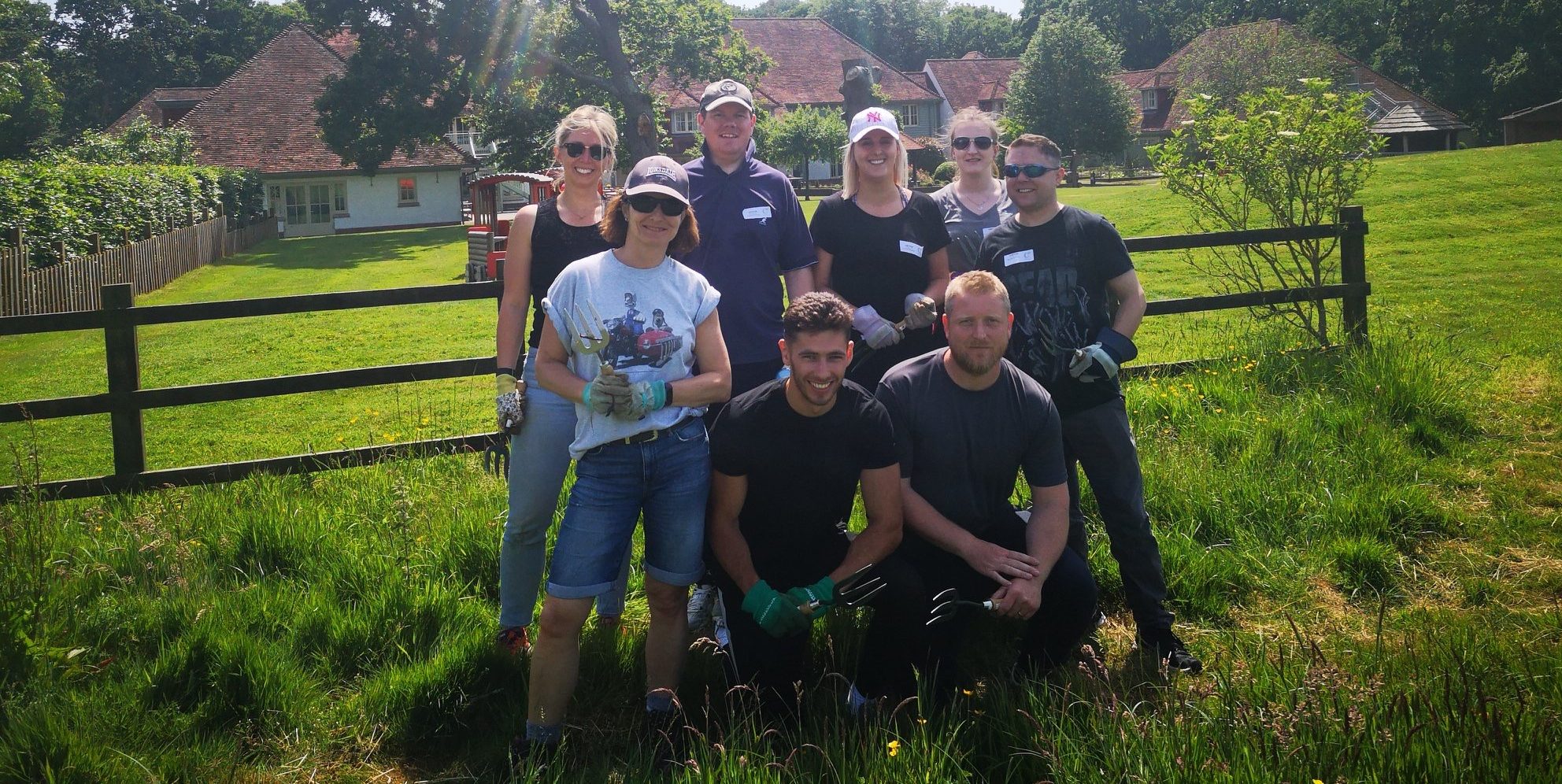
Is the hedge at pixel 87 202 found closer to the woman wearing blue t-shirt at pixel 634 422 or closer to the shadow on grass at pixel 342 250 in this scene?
the shadow on grass at pixel 342 250

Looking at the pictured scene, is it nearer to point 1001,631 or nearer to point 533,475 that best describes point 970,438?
point 1001,631

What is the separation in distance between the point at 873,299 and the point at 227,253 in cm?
3206

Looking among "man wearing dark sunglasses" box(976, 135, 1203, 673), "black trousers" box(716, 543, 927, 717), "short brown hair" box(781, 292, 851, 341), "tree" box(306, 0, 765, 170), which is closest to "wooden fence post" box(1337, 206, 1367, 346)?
"man wearing dark sunglasses" box(976, 135, 1203, 673)

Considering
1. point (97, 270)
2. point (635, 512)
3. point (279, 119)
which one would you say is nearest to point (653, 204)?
point (635, 512)

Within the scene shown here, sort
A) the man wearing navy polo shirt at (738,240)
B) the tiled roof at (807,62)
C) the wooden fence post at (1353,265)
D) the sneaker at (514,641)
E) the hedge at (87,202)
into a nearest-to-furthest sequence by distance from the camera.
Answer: the sneaker at (514,641)
the man wearing navy polo shirt at (738,240)
the wooden fence post at (1353,265)
the hedge at (87,202)
the tiled roof at (807,62)

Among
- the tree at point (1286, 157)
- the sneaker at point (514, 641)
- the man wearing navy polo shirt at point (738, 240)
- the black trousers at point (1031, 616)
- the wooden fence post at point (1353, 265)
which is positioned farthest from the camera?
the tree at point (1286, 157)

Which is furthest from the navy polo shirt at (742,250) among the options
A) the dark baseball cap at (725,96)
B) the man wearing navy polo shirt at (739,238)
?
the dark baseball cap at (725,96)

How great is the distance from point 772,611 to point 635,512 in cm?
57

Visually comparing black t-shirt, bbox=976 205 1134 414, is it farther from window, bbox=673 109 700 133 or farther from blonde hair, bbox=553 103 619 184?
window, bbox=673 109 700 133

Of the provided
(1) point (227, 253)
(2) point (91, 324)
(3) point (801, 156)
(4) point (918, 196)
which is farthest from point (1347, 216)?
(3) point (801, 156)

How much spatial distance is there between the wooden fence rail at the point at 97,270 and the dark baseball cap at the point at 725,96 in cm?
790

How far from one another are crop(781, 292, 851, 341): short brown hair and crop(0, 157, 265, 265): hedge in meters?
16.3

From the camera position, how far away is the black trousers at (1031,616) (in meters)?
3.92

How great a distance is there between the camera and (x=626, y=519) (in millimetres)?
3717
